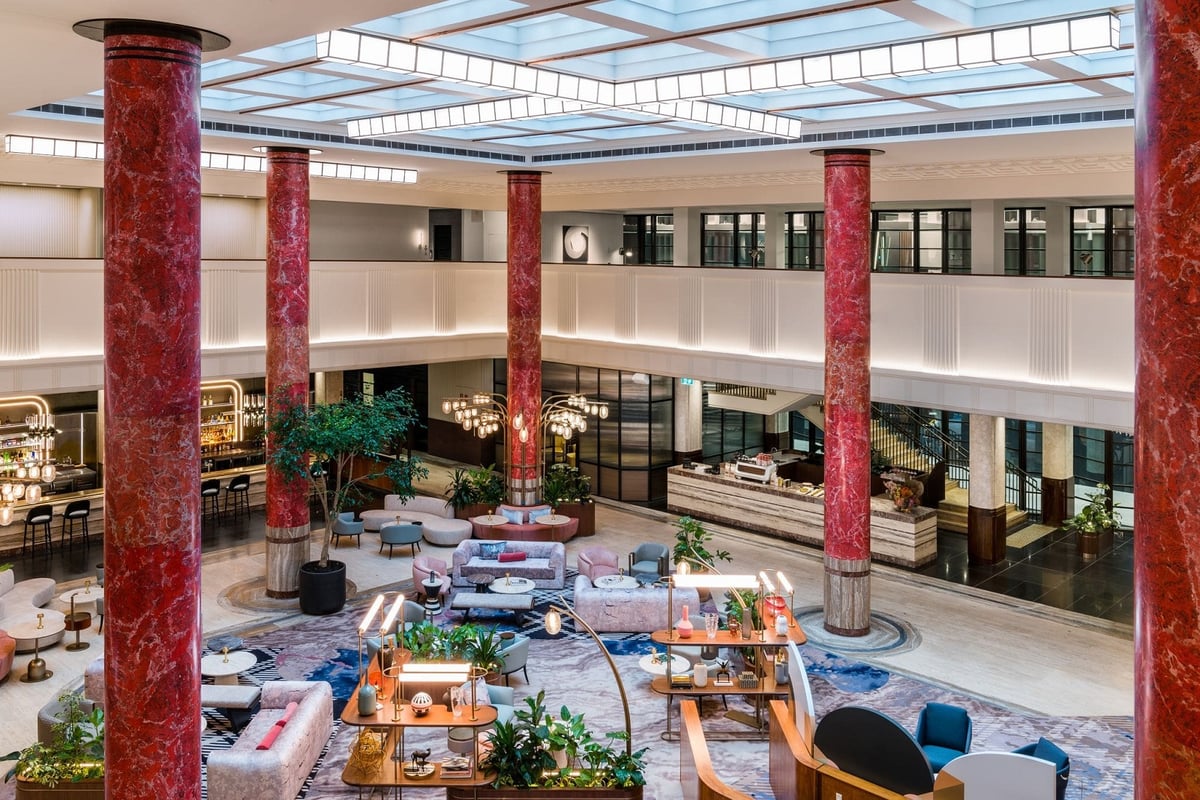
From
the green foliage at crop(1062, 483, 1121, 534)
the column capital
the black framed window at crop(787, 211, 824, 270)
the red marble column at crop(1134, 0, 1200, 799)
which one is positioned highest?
the black framed window at crop(787, 211, 824, 270)

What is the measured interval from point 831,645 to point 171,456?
949 cm

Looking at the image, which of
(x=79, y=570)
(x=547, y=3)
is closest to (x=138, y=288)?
(x=547, y=3)

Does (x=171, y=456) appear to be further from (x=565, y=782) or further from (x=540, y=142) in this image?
(x=540, y=142)

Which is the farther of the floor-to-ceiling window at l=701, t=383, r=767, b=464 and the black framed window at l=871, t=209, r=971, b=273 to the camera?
the floor-to-ceiling window at l=701, t=383, r=767, b=464

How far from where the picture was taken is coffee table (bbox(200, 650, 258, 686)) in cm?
1144

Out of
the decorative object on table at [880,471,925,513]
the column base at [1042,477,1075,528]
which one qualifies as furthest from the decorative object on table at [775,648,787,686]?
the column base at [1042,477,1075,528]

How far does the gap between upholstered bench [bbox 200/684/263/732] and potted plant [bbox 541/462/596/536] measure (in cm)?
802

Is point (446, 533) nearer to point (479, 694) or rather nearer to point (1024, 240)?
point (479, 694)

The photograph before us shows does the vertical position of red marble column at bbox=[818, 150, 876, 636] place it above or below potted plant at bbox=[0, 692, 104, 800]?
above

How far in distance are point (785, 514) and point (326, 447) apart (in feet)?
27.8

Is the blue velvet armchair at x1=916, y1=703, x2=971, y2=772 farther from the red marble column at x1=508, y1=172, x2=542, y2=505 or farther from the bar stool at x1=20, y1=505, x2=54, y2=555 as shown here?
the bar stool at x1=20, y1=505, x2=54, y2=555

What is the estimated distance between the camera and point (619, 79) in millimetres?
10062

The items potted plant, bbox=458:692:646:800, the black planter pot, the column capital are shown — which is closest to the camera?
the column capital

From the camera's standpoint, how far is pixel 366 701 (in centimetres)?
945
